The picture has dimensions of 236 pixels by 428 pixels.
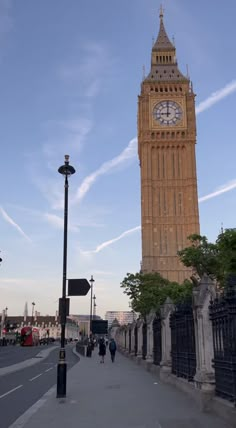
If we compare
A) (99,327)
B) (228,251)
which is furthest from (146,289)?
(228,251)

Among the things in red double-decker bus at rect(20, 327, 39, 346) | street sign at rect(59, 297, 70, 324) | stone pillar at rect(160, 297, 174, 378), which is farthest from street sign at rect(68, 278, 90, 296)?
red double-decker bus at rect(20, 327, 39, 346)

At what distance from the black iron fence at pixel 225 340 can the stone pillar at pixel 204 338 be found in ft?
0.79

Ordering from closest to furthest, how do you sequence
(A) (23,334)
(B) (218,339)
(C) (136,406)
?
1. (B) (218,339)
2. (C) (136,406)
3. (A) (23,334)

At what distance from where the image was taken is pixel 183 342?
13383 mm

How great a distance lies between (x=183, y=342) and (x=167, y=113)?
97.5 m

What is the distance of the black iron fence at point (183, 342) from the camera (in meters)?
12.1

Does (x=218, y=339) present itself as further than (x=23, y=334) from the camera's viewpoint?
No

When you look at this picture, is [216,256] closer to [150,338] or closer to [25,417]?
[150,338]

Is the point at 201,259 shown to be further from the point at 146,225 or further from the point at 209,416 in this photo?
the point at 146,225

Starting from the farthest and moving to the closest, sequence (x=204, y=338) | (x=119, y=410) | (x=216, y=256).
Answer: (x=216, y=256)
(x=204, y=338)
(x=119, y=410)

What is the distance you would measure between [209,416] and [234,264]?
22550 mm

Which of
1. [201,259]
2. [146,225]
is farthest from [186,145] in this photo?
[201,259]

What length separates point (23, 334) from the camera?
252ft

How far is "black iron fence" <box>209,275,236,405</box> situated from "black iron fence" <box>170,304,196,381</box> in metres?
1.99
